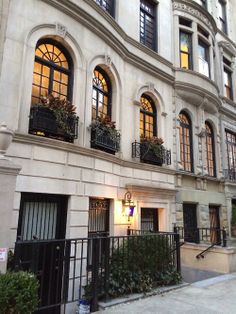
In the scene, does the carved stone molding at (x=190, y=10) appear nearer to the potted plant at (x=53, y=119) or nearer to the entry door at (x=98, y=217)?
the potted plant at (x=53, y=119)

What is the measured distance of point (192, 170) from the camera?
537 inches

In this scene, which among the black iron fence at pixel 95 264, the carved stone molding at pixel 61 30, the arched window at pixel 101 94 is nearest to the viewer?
the black iron fence at pixel 95 264

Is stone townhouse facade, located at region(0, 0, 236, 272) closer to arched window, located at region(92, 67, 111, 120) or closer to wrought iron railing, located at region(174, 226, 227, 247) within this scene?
arched window, located at region(92, 67, 111, 120)

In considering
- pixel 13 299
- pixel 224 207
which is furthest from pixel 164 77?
pixel 13 299

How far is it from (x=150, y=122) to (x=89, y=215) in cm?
536

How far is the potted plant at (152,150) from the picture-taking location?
11047 mm

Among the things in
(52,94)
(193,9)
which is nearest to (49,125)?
(52,94)

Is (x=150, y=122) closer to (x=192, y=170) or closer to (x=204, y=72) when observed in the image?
(x=192, y=170)

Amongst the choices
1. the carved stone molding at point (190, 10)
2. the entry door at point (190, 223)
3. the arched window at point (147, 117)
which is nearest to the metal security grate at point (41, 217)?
the arched window at point (147, 117)

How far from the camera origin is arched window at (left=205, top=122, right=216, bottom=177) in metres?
15.0

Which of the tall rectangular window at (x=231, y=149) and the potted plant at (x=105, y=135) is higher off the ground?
the tall rectangular window at (x=231, y=149)

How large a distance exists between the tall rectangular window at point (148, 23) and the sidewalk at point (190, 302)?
10136 millimetres

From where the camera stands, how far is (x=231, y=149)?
17.0 m

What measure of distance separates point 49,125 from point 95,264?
367cm
